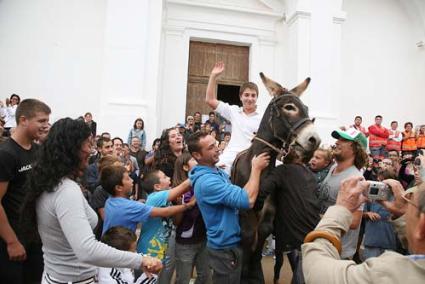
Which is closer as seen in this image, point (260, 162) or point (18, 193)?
point (18, 193)

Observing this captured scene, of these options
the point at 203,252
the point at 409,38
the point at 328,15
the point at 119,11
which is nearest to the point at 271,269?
the point at 203,252

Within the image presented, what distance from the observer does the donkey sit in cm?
312

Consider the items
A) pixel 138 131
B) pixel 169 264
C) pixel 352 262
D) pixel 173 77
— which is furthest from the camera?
pixel 173 77

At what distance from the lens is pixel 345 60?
15594 millimetres

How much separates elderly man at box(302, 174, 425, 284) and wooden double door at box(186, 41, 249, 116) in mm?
12872

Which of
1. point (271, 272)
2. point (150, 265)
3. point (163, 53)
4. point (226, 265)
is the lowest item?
point (271, 272)

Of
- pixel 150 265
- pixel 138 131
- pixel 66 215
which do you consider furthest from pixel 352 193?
pixel 138 131

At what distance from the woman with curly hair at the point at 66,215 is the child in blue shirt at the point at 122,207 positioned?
707 mm

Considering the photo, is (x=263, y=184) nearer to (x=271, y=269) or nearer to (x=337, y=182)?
(x=337, y=182)

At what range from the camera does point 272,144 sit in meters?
3.32

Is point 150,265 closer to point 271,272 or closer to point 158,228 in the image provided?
point 158,228

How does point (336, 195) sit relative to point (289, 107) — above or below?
below

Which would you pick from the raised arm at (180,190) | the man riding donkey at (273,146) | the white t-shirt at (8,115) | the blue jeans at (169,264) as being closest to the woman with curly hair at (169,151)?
the blue jeans at (169,264)

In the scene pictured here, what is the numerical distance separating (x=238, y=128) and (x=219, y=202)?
5.75 ft
